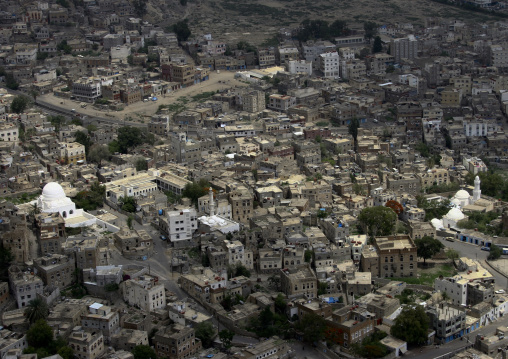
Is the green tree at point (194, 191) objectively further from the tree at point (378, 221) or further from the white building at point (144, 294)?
the white building at point (144, 294)

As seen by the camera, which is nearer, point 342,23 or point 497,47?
point 497,47

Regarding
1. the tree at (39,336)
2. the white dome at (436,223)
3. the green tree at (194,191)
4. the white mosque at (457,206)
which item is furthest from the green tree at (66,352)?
the white mosque at (457,206)

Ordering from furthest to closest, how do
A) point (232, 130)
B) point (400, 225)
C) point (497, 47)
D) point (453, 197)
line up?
point (497, 47) → point (232, 130) → point (453, 197) → point (400, 225)

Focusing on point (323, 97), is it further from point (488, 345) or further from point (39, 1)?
point (488, 345)

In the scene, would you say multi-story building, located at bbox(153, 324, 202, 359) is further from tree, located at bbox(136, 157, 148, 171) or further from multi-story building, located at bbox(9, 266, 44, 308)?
tree, located at bbox(136, 157, 148, 171)

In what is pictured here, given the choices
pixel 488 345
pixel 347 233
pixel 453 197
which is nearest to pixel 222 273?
pixel 347 233

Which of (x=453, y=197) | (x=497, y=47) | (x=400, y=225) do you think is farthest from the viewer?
(x=497, y=47)

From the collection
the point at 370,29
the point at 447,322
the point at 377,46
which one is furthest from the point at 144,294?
the point at 370,29
